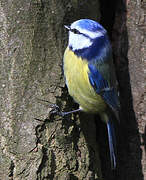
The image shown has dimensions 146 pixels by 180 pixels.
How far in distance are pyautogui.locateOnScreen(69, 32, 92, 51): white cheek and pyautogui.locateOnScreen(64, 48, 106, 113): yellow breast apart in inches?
2.2

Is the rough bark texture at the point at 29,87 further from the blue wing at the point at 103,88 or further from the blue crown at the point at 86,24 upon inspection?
the blue wing at the point at 103,88

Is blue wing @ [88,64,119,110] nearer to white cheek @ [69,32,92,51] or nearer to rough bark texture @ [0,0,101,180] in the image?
white cheek @ [69,32,92,51]

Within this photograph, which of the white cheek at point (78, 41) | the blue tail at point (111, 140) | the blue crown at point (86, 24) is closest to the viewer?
the blue crown at point (86, 24)

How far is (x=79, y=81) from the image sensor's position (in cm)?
254

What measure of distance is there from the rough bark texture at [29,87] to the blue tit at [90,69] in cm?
11

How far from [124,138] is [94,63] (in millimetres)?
757

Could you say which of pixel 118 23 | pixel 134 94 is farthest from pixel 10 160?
pixel 118 23

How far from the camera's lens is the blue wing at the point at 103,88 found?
2.56 m

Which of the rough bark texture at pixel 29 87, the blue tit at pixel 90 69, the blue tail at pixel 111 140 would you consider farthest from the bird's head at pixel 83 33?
the blue tail at pixel 111 140

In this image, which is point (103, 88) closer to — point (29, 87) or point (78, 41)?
point (78, 41)

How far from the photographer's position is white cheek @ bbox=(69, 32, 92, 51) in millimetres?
2506

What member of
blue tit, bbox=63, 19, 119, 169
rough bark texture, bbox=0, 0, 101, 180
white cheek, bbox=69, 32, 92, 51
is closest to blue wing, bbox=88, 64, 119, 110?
blue tit, bbox=63, 19, 119, 169

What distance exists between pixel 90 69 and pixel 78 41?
8.4 inches

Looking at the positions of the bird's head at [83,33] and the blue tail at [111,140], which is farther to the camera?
the blue tail at [111,140]
